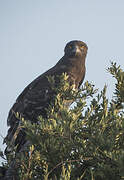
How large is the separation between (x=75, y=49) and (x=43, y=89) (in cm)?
174

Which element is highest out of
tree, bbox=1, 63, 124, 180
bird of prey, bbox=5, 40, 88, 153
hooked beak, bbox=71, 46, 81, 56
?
hooked beak, bbox=71, 46, 81, 56

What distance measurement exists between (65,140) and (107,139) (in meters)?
0.51

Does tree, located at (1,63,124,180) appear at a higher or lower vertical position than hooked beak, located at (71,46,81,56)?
lower

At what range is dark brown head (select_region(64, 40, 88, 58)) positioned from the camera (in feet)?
30.7

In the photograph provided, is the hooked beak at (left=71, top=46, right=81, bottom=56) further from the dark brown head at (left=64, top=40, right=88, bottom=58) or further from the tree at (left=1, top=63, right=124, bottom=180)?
the tree at (left=1, top=63, right=124, bottom=180)

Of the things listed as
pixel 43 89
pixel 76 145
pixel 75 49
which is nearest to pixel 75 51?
pixel 75 49

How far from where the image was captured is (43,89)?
8.32 metres

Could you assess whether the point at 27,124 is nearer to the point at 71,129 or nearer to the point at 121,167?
the point at 71,129

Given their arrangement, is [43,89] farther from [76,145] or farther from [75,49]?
[76,145]

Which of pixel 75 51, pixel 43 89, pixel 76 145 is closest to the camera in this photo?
pixel 76 145

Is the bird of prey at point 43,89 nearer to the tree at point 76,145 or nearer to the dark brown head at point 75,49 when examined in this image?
the dark brown head at point 75,49

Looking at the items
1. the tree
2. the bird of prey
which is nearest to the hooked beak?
the bird of prey

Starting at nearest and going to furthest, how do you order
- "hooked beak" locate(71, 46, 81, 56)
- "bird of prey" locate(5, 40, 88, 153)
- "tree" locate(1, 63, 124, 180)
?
1. "tree" locate(1, 63, 124, 180)
2. "bird of prey" locate(5, 40, 88, 153)
3. "hooked beak" locate(71, 46, 81, 56)

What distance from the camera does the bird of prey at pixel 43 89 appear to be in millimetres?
7387
